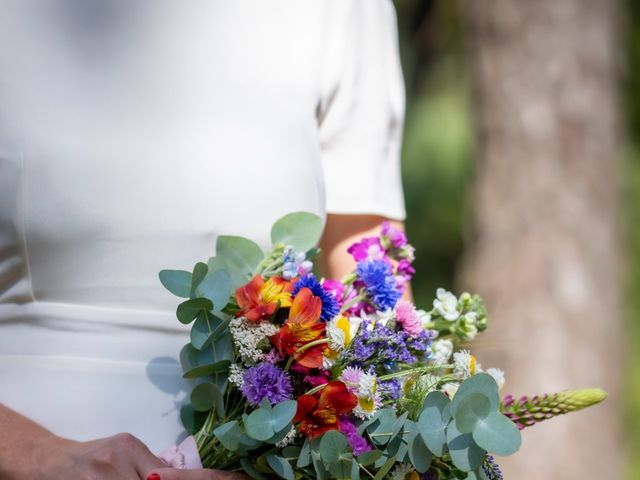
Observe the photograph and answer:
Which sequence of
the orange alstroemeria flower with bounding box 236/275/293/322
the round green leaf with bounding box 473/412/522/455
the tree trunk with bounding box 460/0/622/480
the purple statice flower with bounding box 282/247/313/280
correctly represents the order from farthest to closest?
1. the tree trunk with bounding box 460/0/622/480
2. the purple statice flower with bounding box 282/247/313/280
3. the orange alstroemeria flower with bounding box 236/275/293/322
4. the round green leaf with bounding box 473/412/522/455

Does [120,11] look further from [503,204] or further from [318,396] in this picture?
[503,204]

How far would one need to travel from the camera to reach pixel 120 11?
176 centimetres

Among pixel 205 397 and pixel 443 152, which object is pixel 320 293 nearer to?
pixel 205 397

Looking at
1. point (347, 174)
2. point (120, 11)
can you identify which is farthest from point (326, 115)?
point (120, 11)

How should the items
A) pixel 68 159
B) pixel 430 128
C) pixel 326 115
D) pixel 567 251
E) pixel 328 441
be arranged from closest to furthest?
pixel 328 441 → pixel 68 159 → pixel 326 115 → pixel 567 251 → pixel 430 128

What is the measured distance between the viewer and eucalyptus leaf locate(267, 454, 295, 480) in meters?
1.44

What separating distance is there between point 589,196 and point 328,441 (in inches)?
160

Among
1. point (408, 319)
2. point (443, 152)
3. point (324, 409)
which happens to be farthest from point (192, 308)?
point (443, 152)

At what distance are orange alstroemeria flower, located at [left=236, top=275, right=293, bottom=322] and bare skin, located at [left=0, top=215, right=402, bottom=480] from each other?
0.27 metres

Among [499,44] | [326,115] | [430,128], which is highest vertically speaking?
[326,115]

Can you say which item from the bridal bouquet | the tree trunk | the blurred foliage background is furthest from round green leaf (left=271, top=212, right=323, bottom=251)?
the blurred foliage background

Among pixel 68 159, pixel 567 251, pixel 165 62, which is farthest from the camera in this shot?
pixel 567 251

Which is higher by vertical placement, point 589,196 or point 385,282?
point 385,282

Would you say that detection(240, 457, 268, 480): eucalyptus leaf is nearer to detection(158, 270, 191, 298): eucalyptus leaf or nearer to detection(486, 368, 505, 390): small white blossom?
detection(158, 270, 191, 298): eucalyptus leaf
